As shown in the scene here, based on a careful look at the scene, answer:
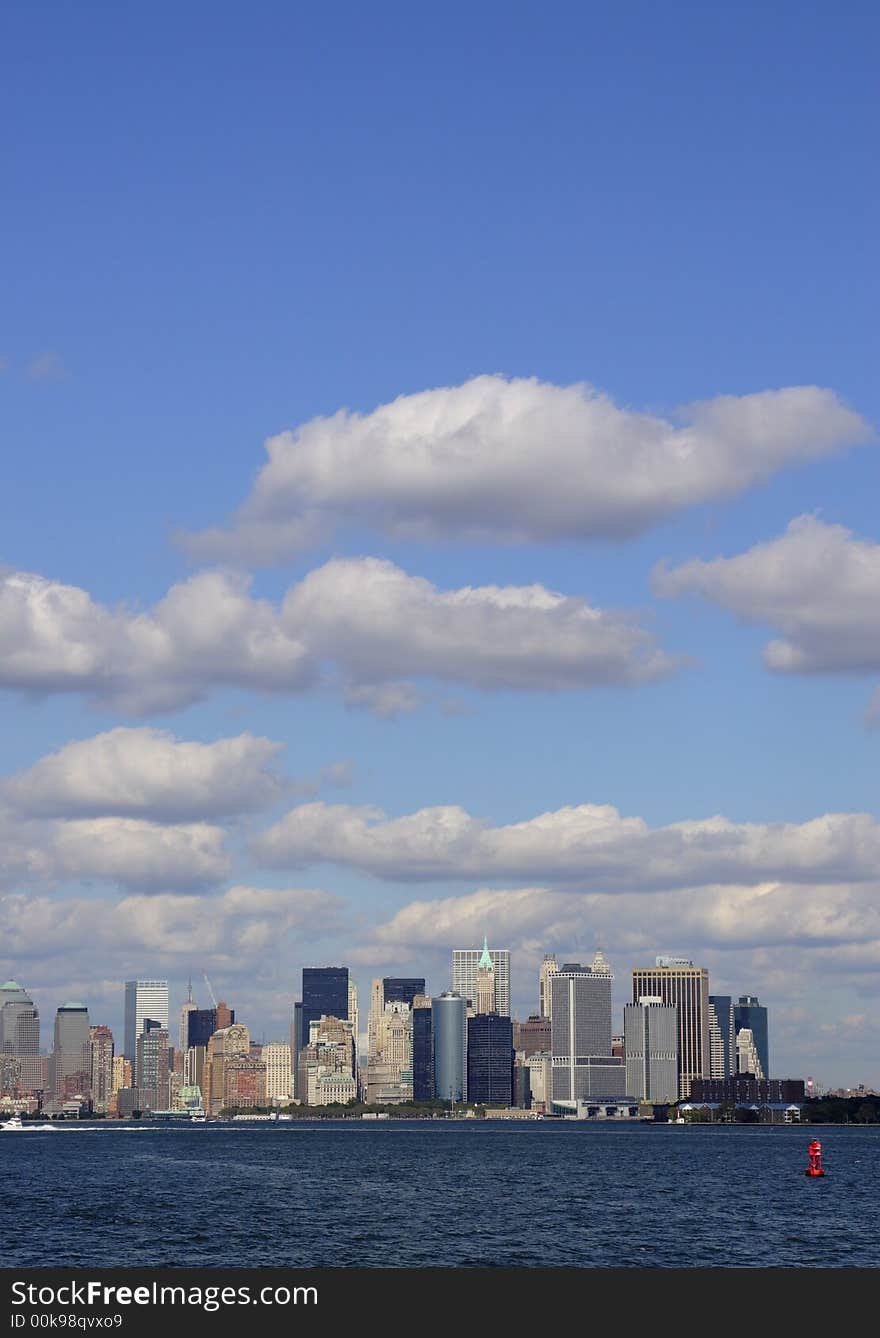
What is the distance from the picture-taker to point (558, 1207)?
14212 centimetres

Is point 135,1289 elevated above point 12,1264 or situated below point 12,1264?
above

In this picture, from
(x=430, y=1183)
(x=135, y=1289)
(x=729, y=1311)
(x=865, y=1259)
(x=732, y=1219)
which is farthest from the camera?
(x=430, y=1183)

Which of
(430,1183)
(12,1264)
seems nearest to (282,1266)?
(12,1264)

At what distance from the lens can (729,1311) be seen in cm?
6041

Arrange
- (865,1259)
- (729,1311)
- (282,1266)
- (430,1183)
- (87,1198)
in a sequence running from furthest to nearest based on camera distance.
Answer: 1. (430,1183)
2. (87,1198)
3. (865,1259)
4. (282,1266)
5. (729,1311)

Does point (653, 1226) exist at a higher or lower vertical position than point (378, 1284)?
lower

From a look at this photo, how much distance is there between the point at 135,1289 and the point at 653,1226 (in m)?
81.3

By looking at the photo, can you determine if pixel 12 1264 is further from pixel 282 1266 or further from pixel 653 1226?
pixel 653 1226

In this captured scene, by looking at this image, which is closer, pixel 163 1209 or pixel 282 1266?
pixel 282 1266

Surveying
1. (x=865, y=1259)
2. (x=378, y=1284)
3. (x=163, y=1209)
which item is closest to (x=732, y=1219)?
(x=865, y=1259)

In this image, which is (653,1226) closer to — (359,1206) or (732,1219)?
(732,1219)

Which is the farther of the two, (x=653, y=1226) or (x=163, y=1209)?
(x=163, y=1209)

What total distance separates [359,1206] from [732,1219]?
3060 centimetres

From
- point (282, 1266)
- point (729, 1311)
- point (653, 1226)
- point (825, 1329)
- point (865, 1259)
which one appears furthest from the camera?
point (653, 1226)
